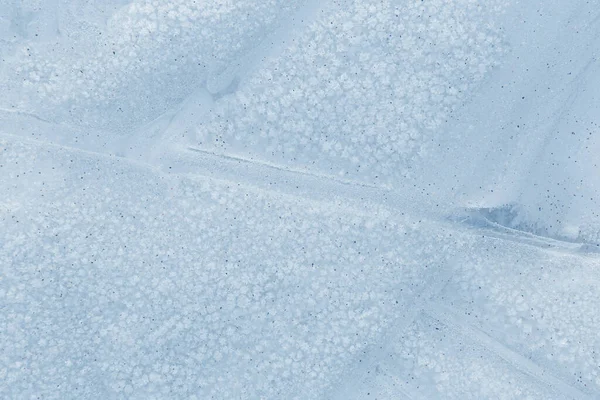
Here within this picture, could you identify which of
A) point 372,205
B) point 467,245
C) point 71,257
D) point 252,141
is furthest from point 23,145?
point 467,245

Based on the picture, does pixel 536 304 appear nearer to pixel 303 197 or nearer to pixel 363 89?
pixel 303 197

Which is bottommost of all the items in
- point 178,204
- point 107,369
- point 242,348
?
point 107,369

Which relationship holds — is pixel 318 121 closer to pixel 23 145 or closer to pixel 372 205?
pixel 372 205

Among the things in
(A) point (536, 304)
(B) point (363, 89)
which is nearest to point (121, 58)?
(B) point (363, 89)

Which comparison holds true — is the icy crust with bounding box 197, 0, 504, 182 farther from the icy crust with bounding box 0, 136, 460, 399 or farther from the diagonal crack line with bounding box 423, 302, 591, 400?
the diagonal crack line with bounding box 423, 302, 591, 400

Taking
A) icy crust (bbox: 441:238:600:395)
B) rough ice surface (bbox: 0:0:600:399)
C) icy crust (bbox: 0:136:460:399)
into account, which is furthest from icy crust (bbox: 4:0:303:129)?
icy crust (bbox: 441:238:600:395)

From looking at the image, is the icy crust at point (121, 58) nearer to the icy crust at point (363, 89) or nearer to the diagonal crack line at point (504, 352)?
the icy crust at point (363, 89)
